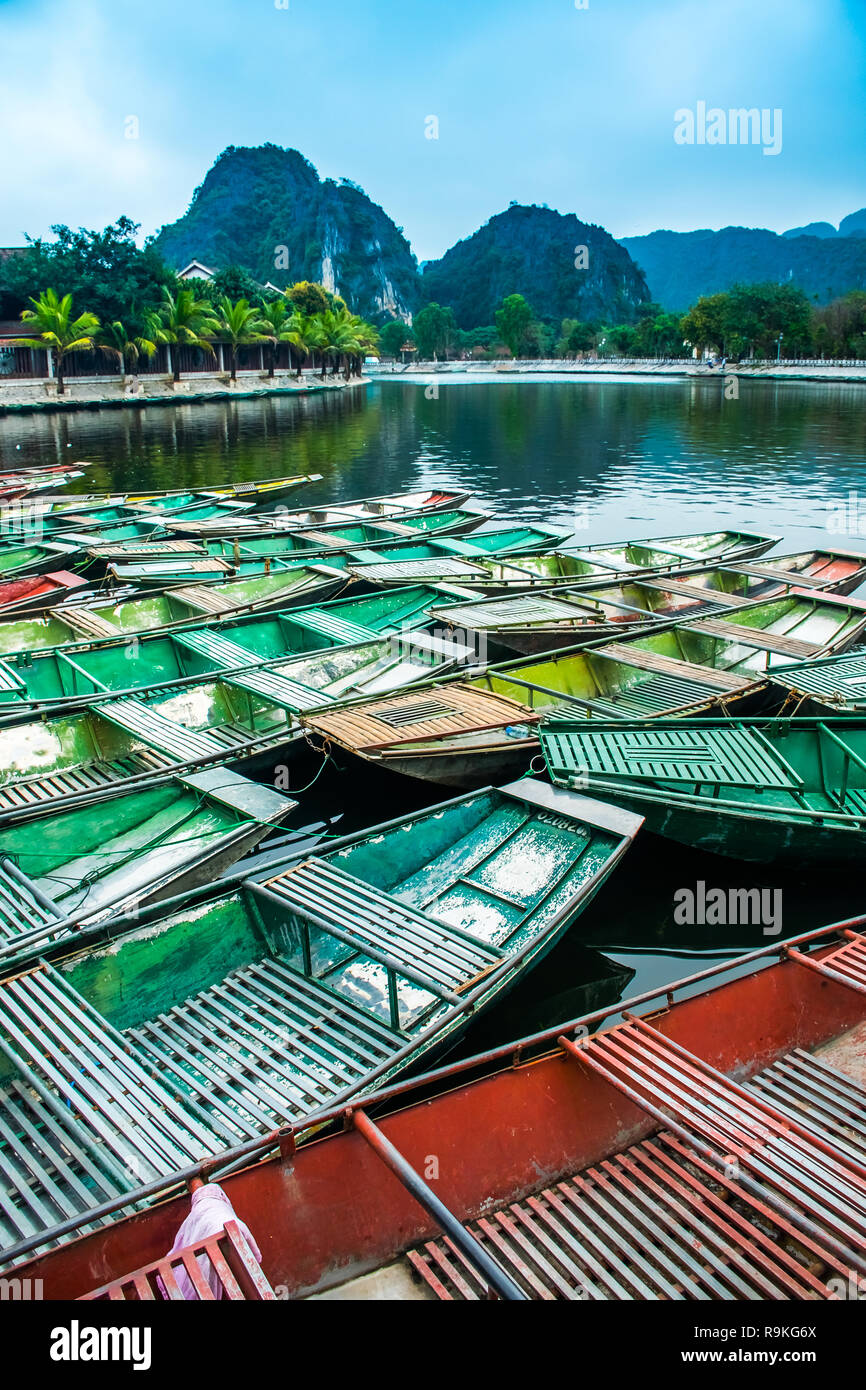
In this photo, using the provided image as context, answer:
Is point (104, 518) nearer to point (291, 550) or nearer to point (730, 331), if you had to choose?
point (291, 550)

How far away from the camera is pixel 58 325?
6181 cm

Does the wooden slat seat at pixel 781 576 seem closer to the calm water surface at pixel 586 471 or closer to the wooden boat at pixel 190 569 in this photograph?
the wooden boat at pixel 190 569

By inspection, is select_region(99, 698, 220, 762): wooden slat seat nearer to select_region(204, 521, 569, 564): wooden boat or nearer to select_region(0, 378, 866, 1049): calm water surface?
select_region(0, 378, 866, 1049): calm water surface

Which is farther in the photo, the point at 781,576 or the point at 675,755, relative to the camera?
the point at 781,576

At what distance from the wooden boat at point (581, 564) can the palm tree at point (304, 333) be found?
229ft

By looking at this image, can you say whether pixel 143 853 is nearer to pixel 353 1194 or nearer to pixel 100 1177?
pixel 100 1177

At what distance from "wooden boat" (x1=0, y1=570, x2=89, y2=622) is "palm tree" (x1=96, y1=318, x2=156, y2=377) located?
57.6 m

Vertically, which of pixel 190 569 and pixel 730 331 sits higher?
pixel 730 331

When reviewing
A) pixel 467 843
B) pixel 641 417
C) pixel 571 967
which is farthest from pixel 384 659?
pixel 641 417

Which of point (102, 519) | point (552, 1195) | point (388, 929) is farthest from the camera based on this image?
point (102, 519)

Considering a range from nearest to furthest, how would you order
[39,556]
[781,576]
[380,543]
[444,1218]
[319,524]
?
[444,1218] → [781,576] → [39,556] → [380,543] → [319,524]

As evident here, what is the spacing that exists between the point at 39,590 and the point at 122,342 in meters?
59.4

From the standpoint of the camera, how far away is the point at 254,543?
1950 cm

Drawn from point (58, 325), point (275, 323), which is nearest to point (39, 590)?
point (58, 325)
